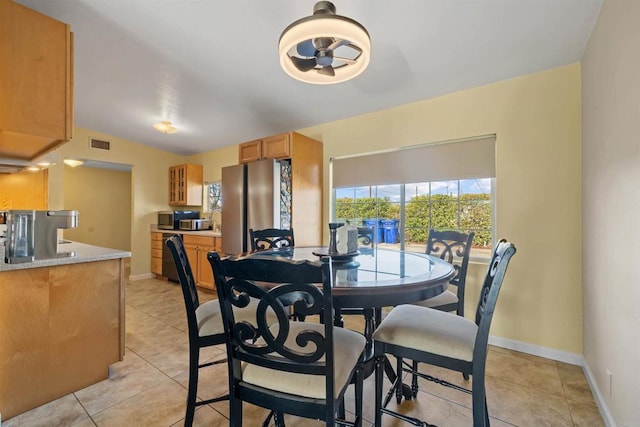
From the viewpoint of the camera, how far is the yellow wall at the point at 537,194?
2277mm

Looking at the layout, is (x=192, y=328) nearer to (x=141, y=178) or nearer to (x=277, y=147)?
(x=277, y=147)

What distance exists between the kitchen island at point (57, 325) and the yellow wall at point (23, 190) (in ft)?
8.64

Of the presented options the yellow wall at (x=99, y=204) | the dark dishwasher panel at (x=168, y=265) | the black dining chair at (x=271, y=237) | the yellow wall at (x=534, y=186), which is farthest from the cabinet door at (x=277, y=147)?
the yellow wall at (x=99, y=204)

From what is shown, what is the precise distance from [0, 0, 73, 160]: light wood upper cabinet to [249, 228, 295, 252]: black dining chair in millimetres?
1528

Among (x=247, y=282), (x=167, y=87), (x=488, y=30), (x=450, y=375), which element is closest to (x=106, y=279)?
(x=247, y=282)

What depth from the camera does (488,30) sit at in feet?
6.47

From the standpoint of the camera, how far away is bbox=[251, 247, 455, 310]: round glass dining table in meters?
1.21

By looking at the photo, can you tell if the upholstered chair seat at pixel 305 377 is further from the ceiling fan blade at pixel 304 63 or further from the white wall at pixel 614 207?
the ceiling fan blade at pixel 304 63

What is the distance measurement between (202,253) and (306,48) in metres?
3.75

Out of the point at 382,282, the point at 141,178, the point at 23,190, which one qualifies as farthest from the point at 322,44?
the point at 141,178

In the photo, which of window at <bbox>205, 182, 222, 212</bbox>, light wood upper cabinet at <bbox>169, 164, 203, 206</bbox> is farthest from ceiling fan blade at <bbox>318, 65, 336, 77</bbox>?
light wood upper cabinet at <bbox>169, 164, 203, 206</bbox>

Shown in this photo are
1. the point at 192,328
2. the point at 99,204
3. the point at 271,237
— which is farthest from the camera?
the point at 99,204

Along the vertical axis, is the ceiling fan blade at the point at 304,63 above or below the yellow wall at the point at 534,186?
above

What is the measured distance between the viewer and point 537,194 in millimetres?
2412
